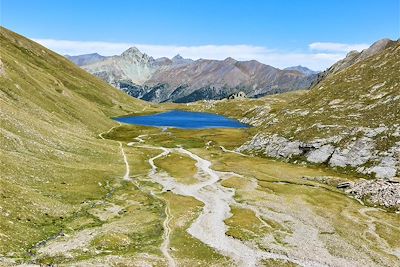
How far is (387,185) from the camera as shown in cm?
9550

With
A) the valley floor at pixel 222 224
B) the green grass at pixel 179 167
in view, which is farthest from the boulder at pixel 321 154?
the green grass at pixel 179 167

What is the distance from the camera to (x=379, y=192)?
9306 cm

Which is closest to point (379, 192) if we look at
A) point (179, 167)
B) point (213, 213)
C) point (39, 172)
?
point (213, 213)

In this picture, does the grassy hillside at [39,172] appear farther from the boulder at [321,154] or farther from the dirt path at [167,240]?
the boulder at [321,154]

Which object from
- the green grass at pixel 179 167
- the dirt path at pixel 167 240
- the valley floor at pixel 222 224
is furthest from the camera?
the green grass at pixel 179 167

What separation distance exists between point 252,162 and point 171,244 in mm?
79827

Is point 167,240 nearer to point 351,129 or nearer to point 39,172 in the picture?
point 39,172

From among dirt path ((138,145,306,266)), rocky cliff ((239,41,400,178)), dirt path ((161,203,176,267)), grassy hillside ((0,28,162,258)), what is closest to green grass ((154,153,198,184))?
dirt path ((138,145,306,266))

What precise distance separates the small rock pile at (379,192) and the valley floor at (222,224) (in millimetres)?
3579

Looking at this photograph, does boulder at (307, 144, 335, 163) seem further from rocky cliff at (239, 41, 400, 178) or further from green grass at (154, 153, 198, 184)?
green grass at (154, 153, 198, 184)

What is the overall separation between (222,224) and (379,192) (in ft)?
138

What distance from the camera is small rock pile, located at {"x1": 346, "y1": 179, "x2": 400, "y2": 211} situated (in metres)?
88.7

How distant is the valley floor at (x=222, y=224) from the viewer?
54.8 m

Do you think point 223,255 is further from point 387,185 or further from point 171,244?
point 387,185
